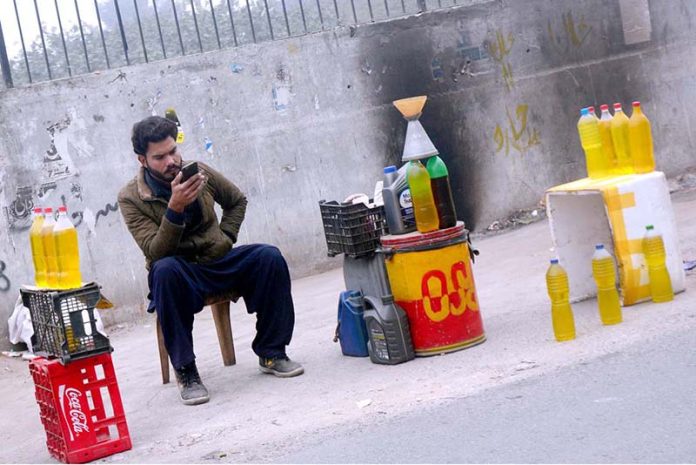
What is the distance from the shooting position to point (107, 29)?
9.16 metres

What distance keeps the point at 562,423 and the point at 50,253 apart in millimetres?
2566

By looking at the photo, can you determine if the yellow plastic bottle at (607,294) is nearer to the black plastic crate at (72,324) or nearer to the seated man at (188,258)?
the seated man at (188,258)

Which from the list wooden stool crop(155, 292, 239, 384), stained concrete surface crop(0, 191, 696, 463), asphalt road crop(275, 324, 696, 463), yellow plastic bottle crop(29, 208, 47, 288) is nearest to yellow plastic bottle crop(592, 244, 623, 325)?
stained concrete surface crop(0, 191, 696, 463)

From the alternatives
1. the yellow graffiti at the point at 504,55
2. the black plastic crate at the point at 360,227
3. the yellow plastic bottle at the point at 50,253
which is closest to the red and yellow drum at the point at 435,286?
the black plastic crate at the point at 360,227

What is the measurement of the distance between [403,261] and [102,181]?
3975mm

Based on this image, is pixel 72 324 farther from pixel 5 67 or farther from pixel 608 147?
pixel 5 67

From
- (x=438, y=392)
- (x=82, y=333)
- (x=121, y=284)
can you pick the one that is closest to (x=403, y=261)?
(x=438, y=392)

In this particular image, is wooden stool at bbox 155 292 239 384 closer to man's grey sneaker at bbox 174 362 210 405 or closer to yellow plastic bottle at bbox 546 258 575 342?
man's grey sneaker at bbox 174 362 210 405

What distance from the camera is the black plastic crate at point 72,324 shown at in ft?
16.3

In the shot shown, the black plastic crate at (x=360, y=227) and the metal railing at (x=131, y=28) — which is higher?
the metal railing at (x=131, y=28)

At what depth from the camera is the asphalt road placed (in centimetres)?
406

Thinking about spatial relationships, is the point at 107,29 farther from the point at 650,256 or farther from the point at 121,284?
the point at 650,256

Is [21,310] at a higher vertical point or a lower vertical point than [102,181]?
lower

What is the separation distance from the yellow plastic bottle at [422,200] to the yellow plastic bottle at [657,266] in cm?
122
